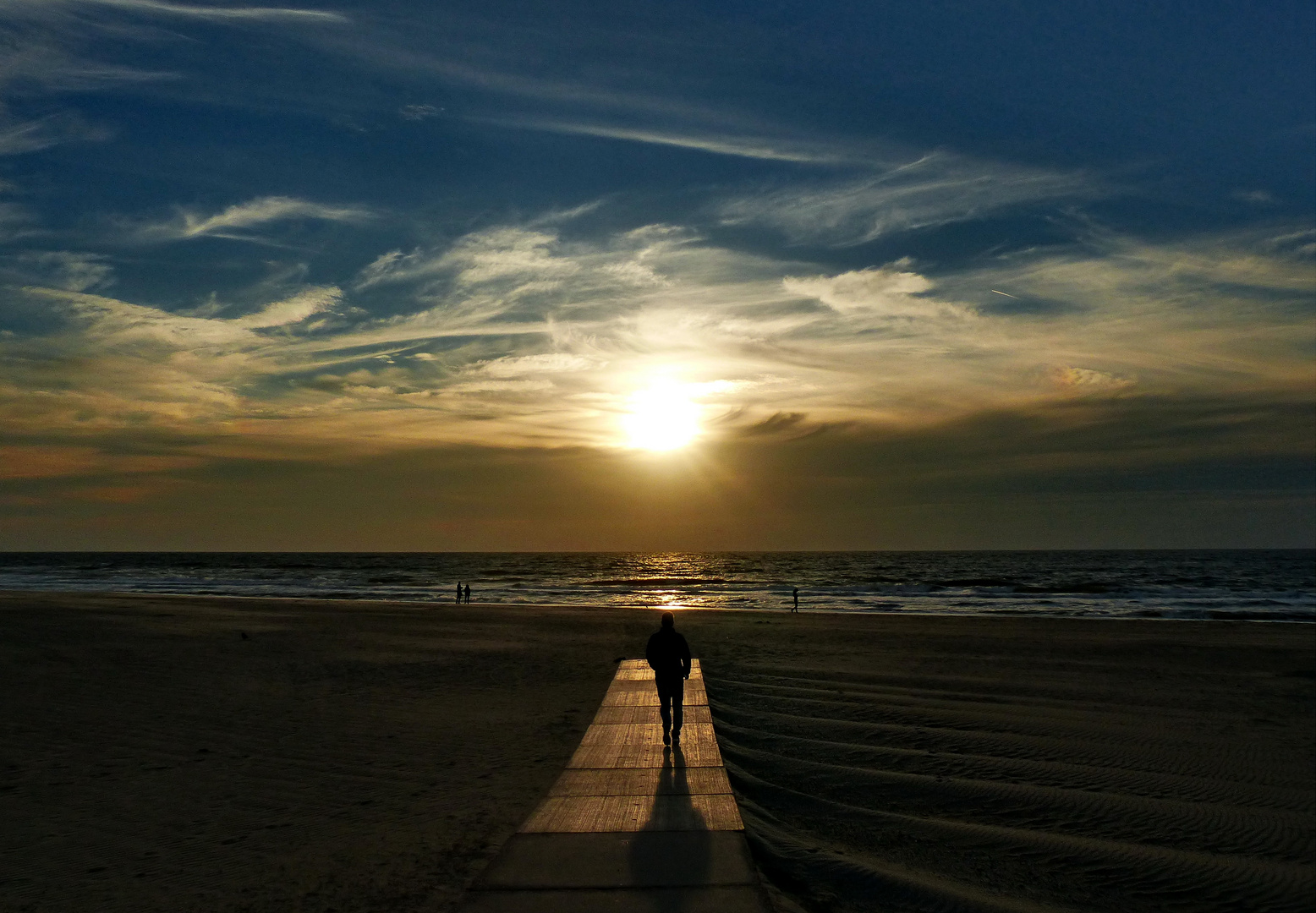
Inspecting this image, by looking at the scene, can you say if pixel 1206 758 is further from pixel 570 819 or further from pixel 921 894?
pixel 570 819

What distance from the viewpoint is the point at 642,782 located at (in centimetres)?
837

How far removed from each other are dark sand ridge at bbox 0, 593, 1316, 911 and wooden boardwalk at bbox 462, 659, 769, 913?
61 centimetres

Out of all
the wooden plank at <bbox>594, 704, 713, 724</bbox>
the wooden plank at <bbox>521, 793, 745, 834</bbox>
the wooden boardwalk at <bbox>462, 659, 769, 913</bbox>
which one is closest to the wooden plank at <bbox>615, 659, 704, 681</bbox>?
the wooden plank at <bbox>594, 704, 713, 724</bbox>

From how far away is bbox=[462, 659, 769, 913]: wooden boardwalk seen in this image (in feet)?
17.7

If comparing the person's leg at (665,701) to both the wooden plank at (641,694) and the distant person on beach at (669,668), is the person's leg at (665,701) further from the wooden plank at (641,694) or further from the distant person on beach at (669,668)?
the wooden plank at (641,694)

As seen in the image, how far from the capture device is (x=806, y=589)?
198 ft

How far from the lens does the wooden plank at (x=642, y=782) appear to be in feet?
26.3

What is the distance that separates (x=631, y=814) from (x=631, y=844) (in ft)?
2.67

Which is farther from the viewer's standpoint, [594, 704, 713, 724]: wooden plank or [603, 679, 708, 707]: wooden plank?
[603, 679, 708, 707]: wooden plank

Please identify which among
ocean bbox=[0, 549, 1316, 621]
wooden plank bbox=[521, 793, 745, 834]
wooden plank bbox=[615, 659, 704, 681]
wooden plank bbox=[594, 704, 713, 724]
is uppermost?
wooden plank bbox=[521, 793, 745, 834]

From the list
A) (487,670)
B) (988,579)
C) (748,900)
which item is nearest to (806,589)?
(988,579)

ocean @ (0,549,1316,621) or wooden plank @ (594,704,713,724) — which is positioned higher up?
wooden plank @ (594,704,713,724)

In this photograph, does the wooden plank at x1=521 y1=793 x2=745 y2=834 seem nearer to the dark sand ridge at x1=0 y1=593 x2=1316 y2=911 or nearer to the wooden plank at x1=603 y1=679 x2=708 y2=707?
the dark sand ridge at x1=0 y1=593 x2=1316 y2=911

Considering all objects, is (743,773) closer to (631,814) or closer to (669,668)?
(669,668)
